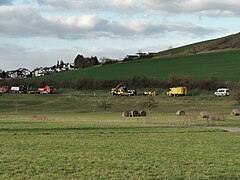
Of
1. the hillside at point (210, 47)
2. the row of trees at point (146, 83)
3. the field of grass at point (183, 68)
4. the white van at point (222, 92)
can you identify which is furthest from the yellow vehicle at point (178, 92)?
the hillside at point (210, 47)

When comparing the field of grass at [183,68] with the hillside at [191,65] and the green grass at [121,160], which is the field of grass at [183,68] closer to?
the hillside at [191,65]

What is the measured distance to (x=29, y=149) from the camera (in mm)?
21719

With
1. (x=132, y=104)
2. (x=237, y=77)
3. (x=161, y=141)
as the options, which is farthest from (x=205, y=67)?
(x=161, y=141)

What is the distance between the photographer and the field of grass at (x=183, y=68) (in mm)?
107125

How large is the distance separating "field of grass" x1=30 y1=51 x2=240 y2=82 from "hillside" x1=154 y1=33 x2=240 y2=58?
6.37 m

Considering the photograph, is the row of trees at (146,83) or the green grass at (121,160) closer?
the green grass at (121,160)

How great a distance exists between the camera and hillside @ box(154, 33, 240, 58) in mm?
139375

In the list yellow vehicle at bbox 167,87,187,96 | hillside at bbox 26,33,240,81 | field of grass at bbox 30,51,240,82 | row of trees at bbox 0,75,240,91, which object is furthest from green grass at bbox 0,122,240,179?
hillside at bbox 26,33,240,81

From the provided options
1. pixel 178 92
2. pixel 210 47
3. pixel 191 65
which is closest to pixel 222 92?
pixel 178 92

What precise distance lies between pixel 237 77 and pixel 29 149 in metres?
82.5

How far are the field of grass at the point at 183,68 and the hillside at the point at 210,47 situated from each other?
20.9 feet

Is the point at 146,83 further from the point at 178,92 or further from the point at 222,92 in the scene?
the point at 222,92

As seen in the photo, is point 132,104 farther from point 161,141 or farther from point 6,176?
point 6,176

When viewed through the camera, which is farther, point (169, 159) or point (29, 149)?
point (29, 149)
